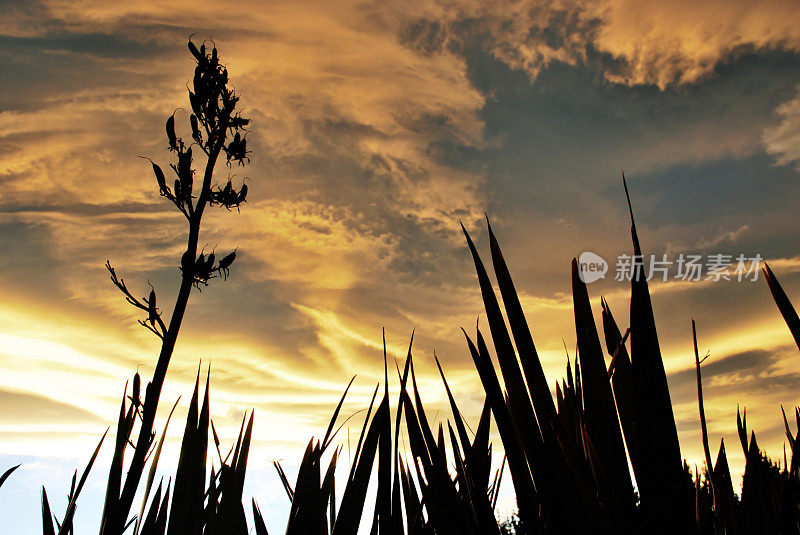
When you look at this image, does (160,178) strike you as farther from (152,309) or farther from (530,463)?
(530,463)

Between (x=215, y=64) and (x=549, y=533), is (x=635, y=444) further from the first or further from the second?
(x=215, y=64)

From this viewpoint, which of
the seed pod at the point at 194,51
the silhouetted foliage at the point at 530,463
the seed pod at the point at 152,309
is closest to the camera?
the silhouetted foliage at the point at 530,463

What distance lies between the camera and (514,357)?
0.59 metres

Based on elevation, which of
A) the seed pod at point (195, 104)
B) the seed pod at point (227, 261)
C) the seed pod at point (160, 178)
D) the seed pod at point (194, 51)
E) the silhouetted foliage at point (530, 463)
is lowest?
the silhouetted foliage at point (530, 463)

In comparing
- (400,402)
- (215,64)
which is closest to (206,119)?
(215,64)

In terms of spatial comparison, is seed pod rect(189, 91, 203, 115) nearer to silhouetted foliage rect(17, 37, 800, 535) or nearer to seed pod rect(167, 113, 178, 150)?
seed pod rect(167, 113, 178, 150)

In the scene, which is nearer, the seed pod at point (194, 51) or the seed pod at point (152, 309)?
the seed pod at point (152, 309)

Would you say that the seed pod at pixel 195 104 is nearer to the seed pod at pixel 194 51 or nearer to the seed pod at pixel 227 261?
the seed pod at pixel 194 51

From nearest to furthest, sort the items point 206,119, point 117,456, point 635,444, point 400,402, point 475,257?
point 635,444
point 475,257
point 400,402
point 117,456
point 206,119

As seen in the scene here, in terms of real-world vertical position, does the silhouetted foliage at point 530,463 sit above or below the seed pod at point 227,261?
below

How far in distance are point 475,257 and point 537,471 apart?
25cm

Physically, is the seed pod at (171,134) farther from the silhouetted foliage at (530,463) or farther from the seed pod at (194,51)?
the silhouetted foliage at (530,463)

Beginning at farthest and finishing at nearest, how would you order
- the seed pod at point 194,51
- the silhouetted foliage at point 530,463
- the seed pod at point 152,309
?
the seed pod at point 194,51
the seed pod at point 152,309
the silhouetted foliage at point 530,463

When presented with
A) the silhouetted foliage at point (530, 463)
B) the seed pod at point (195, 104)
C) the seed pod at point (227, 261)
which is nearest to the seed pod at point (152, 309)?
the seed pod at point (227, 261)
